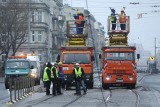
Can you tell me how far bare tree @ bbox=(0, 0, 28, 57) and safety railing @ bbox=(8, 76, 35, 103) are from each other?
3436 cm

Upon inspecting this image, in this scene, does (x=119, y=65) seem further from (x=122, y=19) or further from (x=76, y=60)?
(x=122, y=19)

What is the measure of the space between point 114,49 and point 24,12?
37.4 metres

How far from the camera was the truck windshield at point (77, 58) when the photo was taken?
36250 millimetres

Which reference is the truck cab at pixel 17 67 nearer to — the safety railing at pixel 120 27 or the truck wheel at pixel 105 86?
the safety railing at pixel 120 27

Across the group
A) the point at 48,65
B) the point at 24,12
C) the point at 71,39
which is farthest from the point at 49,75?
the point at 24,12

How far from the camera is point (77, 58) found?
36.3m

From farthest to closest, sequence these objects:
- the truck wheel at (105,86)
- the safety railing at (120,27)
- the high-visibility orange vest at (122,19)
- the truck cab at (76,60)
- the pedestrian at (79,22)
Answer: the pedestrian at (79,22) < the high-visibility orange vest at (122,19) < the safety railing at (120,27) < the truck wheel at (105,86) < the truck cab at (76,60)

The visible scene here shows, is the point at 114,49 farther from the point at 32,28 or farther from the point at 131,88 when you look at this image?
the point at 32,28

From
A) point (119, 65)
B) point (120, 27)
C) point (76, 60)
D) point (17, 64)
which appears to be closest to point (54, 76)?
point (76, 60)

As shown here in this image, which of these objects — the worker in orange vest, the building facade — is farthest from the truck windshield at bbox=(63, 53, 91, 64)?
the building facade

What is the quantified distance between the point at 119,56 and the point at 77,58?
8.58 feet

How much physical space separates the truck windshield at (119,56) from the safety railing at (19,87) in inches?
202

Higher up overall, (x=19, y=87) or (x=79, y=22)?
(x=79, y=22)

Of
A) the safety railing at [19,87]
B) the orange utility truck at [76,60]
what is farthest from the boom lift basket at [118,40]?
the safety railing at [19,87]
